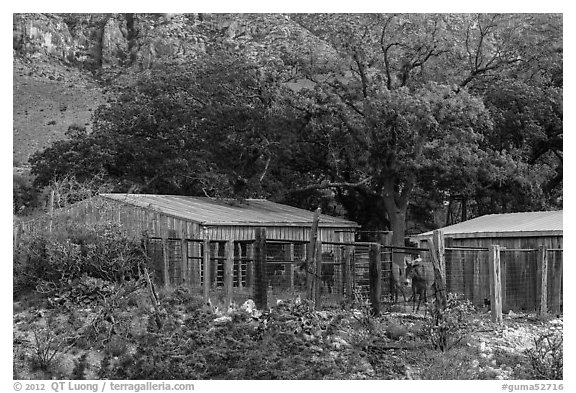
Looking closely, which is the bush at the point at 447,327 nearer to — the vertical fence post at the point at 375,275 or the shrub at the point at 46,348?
the vertical fence post at the point at 375,275

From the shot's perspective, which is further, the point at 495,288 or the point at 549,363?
the point at 495,288

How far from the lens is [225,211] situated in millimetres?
28766

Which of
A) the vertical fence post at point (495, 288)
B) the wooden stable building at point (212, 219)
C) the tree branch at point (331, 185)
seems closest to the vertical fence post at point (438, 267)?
the vertical fence post at point (495, 288)

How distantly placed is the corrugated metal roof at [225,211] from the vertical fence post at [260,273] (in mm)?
6524

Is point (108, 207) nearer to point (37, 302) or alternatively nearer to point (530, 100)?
point (37, 302)

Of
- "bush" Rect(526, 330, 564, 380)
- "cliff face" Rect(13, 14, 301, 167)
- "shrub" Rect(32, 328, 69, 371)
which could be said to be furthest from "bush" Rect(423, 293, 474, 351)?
"cliff face" Rect(13, 14, 301, 167)

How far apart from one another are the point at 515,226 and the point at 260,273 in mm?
8203

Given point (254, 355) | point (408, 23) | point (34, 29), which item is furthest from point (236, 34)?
point (254, 355)

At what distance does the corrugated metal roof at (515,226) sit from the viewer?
21078mm

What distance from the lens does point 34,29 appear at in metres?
70.3

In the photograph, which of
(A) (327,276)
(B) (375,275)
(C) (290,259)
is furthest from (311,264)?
(A) (327,276)

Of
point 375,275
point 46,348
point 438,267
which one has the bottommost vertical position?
point 46,348

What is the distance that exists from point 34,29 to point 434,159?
158 ft

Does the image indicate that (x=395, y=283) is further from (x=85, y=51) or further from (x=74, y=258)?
(x=85, y=51)
